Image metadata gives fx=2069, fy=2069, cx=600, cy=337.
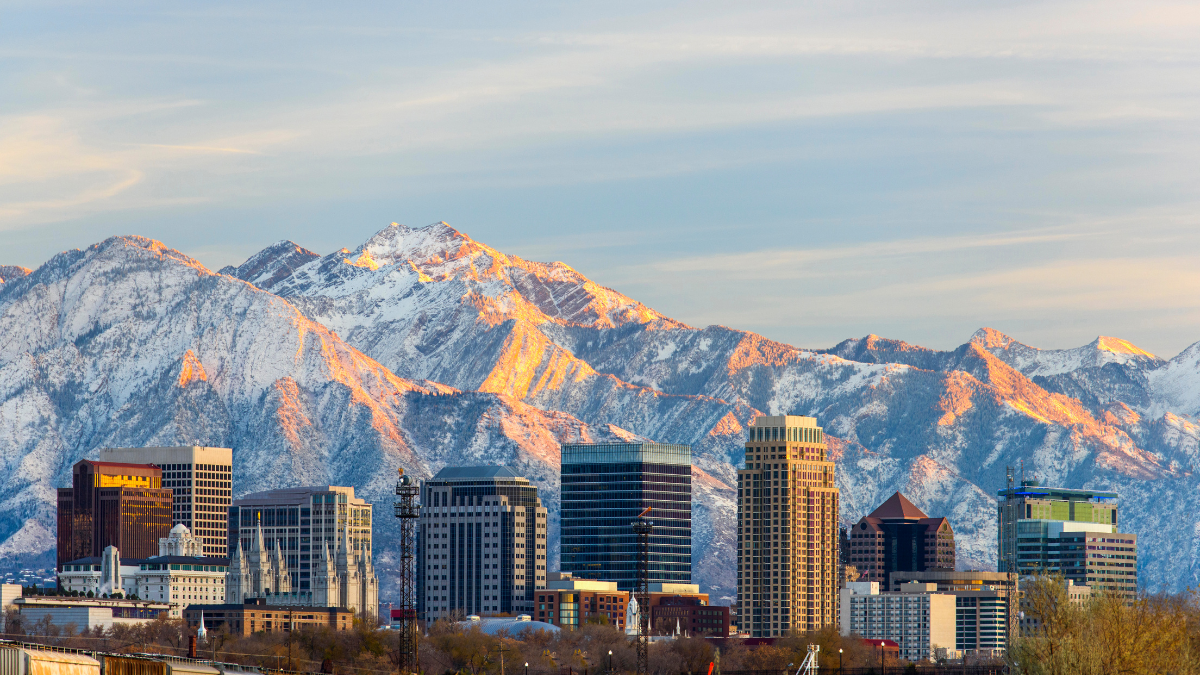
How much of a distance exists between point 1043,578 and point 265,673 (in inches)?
2980

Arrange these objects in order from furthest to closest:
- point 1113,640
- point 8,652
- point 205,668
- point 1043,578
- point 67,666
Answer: point 1043,578, point 1113,640, point 205,668, point 67,666, point 8,652

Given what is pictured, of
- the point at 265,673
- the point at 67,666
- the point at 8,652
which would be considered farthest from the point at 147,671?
the point at 265,673

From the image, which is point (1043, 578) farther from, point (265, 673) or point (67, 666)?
point (67, 666)

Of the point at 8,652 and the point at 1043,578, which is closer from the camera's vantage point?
the point at 8,652

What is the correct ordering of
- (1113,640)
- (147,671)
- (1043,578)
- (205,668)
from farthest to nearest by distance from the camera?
(1043,578), (1113,640), (205,668), (147,671)

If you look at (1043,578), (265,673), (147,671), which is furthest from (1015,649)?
(147,671)

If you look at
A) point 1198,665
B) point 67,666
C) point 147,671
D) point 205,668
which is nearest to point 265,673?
point 205,668

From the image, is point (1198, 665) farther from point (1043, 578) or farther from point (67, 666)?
point (67, 666)

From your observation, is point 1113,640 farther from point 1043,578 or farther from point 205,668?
point 205,668

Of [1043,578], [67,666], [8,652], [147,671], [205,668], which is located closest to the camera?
[8,652]

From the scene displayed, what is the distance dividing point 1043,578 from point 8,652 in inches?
4334

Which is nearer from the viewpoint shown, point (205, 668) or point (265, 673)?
point (205, 668)

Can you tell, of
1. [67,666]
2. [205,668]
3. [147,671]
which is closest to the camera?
[67,666]

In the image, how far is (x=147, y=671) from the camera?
142625 mm
